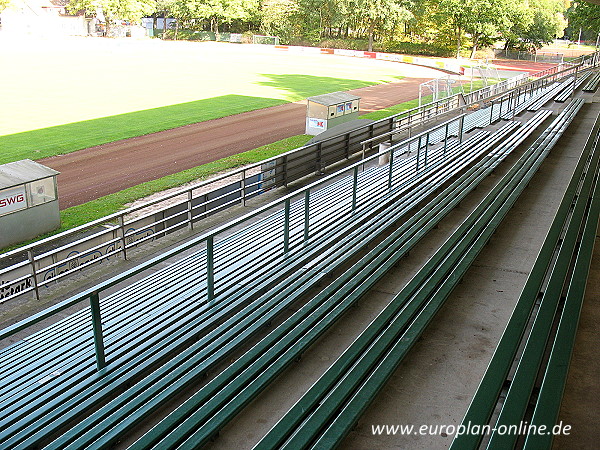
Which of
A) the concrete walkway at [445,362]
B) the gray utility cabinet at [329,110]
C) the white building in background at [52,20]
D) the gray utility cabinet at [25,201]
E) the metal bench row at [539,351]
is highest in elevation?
the white building in background at [52,20]

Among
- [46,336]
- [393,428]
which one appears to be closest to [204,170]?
[46,336]

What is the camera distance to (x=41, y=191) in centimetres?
1331

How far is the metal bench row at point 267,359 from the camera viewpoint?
3887 mm

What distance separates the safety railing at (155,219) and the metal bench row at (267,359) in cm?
511

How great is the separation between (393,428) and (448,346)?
47.5 inches

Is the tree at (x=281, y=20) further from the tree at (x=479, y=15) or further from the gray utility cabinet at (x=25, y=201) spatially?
the gray utility cabinet at (x=25, y=201)

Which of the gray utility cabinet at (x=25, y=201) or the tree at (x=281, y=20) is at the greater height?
the tree at (x=281, y=20)

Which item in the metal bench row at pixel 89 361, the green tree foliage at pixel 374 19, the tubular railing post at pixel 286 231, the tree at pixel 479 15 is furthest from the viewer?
the green tree foliage at pixel 374 19

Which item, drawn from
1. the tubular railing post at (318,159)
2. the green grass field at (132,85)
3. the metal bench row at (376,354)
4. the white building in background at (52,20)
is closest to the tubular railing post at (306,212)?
the metal bench row at (376,354)

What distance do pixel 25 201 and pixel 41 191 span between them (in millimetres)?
396

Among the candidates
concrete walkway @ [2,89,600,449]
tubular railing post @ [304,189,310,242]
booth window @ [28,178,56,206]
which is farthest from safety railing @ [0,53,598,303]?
concrete walkway @ [2,89,600,449]

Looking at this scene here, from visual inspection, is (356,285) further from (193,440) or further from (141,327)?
(193,440)

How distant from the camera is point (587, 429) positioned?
3717 millimetres

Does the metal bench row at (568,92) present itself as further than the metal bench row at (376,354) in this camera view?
Yes
